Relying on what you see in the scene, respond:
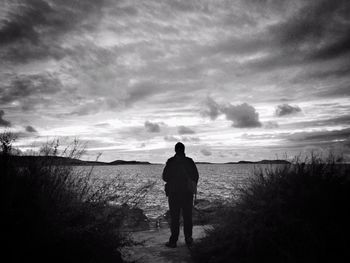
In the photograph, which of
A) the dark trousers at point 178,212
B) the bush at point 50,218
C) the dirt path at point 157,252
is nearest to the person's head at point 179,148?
the dark trousers at point 178,212

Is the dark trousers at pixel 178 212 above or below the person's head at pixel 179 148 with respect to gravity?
below

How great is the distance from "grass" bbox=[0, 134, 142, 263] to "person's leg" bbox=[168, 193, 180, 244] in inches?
78.8

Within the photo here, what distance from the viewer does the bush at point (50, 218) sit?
304 centimetres

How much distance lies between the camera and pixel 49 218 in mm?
3283

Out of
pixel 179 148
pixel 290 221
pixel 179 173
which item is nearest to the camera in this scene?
pixel 290 221

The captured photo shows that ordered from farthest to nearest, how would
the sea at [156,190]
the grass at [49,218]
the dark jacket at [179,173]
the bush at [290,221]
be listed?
1. the dark jacket at [179,173]
2. the sea at [156,190]
3. the bush at [290,221]
4. the grass at [49,218]

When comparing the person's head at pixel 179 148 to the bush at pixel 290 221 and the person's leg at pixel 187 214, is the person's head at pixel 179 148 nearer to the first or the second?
the person's leg at pixel 187 214

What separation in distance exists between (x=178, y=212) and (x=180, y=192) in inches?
19.2

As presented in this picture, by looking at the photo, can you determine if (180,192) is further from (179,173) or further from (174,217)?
(174,217)

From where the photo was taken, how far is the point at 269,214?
4320mm

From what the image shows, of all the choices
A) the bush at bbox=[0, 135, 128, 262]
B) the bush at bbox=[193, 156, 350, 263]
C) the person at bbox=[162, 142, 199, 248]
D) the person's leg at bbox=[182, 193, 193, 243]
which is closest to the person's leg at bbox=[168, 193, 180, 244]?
the person at bbox=[162, 142, 199, 248]

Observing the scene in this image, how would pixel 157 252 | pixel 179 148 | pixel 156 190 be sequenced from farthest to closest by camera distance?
pixel 156 190 < pixel 179 148 < pixel 157 252

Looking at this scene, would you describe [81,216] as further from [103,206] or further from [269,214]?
[269,214]

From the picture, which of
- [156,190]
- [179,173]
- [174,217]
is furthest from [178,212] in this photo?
[156,190]
